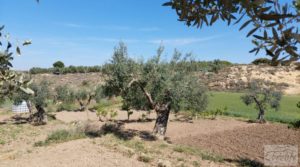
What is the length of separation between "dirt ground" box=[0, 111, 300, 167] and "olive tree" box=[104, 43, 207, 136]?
164 centimetres

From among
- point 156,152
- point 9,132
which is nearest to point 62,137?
point 156,152

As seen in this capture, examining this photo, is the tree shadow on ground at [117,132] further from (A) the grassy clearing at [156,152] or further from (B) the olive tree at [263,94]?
(B) the olive tree at [263,94]

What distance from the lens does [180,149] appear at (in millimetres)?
11094

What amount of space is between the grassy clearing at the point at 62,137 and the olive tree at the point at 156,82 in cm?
→ 236

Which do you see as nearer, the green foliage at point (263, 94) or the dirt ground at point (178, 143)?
the dirt ground at point (178, 143)

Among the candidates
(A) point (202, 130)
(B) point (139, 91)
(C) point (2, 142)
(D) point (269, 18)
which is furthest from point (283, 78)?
(D) point (269, 18)

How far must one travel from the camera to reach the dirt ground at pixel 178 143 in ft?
30.6

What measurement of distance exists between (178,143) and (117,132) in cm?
292

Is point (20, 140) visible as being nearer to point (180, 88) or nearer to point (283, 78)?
point (180, 88)

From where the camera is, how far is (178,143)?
1299 cm

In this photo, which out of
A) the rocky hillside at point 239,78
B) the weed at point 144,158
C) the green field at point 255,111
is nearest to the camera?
the weed at point 144,158

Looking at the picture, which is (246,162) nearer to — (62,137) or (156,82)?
(156,82)

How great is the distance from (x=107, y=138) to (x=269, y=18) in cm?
1162

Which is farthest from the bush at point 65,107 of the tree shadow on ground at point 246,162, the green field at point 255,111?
the tree shadow on ground at point 246,162
